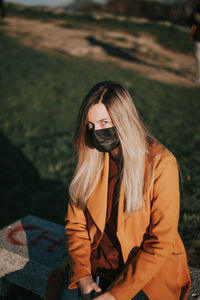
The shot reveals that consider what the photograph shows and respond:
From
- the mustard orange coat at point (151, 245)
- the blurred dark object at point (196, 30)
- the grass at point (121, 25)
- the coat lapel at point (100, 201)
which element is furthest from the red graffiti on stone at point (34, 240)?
the grass at point (121, 25)

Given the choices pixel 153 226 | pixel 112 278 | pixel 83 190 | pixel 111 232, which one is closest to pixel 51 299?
pixel 112 278

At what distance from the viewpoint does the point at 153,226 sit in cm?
184

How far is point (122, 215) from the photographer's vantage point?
190 cm

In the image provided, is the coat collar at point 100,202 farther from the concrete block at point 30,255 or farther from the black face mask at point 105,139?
the concrete block at point 30,255

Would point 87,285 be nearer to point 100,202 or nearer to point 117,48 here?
point 100,202

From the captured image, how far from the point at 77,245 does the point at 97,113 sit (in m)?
0.99

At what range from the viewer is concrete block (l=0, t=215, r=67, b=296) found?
2541 millimetres

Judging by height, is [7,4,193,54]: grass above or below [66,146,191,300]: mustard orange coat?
above

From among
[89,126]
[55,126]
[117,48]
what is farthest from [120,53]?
[89,126]

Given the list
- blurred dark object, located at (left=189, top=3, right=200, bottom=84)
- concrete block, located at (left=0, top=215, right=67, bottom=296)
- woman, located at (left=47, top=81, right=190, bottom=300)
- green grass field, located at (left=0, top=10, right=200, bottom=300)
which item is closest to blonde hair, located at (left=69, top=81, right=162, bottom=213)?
woman, located at (left=47, top=81, right=190, bottom=300)

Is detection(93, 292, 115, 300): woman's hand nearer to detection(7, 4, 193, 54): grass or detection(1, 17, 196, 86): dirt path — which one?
detection(1, 17, 196, 86): dirt path

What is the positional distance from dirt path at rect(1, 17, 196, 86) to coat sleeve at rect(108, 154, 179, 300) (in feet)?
34.8

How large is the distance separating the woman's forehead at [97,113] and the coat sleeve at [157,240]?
522 mm

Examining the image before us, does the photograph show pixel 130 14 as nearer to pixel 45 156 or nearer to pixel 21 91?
pixel 21 91
